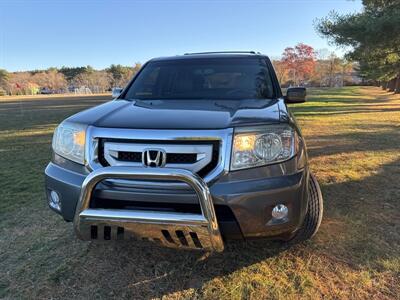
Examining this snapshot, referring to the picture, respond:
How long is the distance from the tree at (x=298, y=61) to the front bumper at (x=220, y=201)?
3244 inches

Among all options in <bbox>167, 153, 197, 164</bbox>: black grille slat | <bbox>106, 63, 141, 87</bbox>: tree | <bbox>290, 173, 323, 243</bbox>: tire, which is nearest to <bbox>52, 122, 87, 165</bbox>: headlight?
<bbox>167, 153, 197, 164</bbox>: black grille slat

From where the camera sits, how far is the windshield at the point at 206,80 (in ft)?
11.7

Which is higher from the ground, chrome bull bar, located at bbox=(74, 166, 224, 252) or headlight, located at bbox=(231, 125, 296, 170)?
headlight, located at bbox=(231, 125, 296, 170)

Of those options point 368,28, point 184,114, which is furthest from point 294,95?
point 368,28

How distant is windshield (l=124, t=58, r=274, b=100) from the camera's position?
11.7 ft

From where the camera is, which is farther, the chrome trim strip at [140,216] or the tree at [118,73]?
the tree at [118,73]

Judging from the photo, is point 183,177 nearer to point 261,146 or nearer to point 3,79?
point 261,146

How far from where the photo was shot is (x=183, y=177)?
7.20 ft

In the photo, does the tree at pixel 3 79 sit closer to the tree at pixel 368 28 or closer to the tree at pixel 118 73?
the tree at pixel 118 73

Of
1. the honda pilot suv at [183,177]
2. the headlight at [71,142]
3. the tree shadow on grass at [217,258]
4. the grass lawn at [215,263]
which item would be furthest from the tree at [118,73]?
the honda pilot suv at [183,177]

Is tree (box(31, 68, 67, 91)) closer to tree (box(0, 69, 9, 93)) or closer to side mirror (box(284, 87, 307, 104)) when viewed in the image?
tree (box(0, 69, 9, 93))

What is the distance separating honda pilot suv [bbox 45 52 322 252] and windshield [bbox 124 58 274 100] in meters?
0.87

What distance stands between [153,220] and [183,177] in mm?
336

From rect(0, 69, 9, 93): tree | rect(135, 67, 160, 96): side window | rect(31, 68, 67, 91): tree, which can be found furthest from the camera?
rect(31, 68, 67, 91): tree
